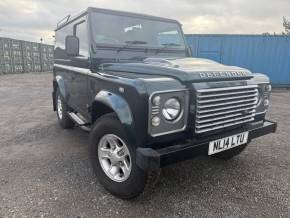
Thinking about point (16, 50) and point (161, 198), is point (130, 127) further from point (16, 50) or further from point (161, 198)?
point (16, 50)

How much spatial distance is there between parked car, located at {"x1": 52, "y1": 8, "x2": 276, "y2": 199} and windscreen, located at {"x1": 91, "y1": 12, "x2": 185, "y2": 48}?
0.01 metres

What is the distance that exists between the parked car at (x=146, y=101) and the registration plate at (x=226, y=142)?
1 cm

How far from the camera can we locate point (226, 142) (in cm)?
278

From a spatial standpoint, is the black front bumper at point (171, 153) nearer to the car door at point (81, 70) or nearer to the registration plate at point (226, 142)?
the registration plate at point (226, 142)

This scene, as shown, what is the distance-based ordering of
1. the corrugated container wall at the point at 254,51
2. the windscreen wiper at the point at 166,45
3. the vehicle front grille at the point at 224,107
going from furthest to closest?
the corrugated container wall at the point at 254,51 < the windscreen wiper at the point at 166,45 < the vehicle front grille at the point at 224,107

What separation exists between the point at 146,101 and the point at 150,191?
1.24 metres

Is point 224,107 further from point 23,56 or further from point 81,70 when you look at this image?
point 23,56

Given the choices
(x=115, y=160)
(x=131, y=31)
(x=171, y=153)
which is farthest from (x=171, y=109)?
(x=131, y=31)

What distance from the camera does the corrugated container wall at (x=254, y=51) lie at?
39.5 feet

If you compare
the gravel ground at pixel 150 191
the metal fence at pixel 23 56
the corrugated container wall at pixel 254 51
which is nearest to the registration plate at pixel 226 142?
the gravel ground at pixel 150 191

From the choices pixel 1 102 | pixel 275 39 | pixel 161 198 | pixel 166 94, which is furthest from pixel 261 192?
pixel 275 39

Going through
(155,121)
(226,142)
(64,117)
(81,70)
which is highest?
(81,70)

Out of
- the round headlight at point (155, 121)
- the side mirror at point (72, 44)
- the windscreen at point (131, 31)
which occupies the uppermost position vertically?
the windscreen at point (131, 31)

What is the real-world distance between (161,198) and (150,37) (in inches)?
88.2
